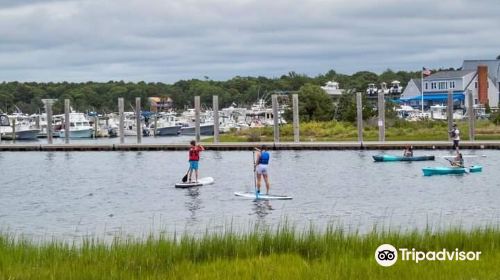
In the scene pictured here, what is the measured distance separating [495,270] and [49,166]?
5252cm

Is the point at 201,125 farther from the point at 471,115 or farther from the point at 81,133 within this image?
the point at 471,115

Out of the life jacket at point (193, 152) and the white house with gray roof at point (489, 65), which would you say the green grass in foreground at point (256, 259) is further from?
the white house with gray roof at point (489, 65)

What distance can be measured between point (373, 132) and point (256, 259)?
214 feet

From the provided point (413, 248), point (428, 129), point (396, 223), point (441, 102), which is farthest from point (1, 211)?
point (441, 102)

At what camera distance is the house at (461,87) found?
420ft

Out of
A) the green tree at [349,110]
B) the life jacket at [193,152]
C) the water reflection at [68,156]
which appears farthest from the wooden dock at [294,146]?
the life jacket at [193,152]

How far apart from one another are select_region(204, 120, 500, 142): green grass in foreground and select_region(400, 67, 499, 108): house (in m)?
41.5

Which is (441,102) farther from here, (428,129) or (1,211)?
(1,211)

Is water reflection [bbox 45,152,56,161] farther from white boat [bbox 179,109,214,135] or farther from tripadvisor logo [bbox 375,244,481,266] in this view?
tripadvisor logo [bbox 375,244,481,266]

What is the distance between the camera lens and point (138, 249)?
18016mm

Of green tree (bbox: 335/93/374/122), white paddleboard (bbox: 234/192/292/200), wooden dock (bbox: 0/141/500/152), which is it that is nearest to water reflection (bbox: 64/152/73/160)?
wooden dock (bbox: 0/141/500/152)

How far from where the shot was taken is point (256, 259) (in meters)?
17.0

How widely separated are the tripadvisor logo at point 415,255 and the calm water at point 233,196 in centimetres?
637

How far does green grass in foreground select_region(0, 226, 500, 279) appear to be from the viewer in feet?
51.0
